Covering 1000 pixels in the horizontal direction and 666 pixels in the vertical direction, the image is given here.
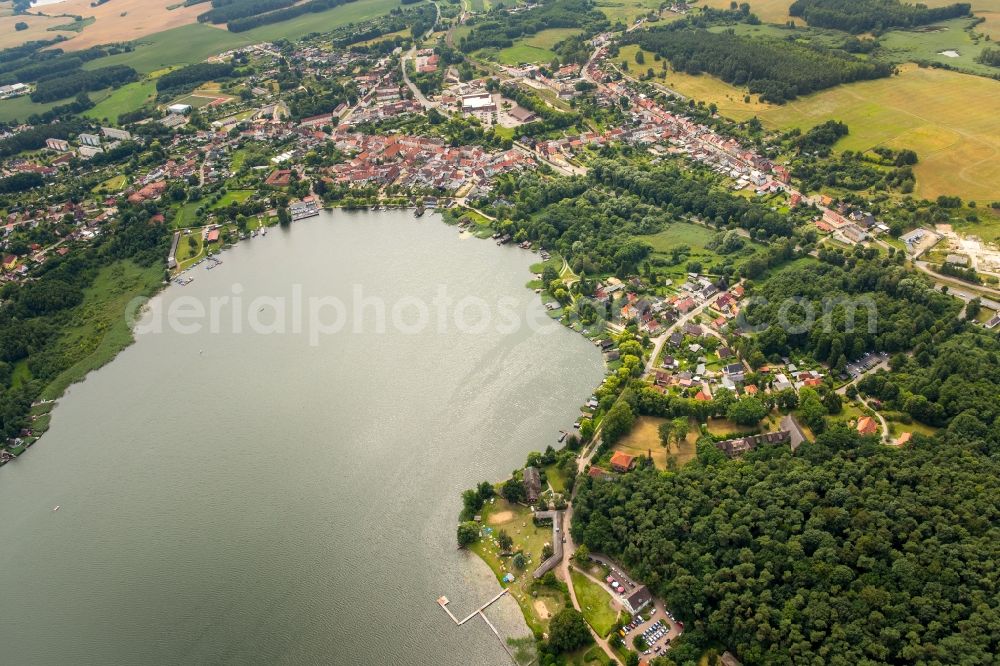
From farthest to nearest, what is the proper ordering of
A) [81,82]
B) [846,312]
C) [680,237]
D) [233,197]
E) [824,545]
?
[81,82]
[233,197]
[680,237]
[846,312]
[824,545]

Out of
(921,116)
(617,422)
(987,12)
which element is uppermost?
(987,12)

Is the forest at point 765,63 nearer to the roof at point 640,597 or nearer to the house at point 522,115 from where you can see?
the house at point 522,115

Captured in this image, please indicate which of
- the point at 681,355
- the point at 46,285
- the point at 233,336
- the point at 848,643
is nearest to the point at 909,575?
the point at 848,643

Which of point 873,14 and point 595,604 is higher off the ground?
point 873,14

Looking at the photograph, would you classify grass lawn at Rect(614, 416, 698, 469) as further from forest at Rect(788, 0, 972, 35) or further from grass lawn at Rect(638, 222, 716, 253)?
forest at Rect(788, 0, 972, 35)

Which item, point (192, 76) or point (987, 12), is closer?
point (987, 12)

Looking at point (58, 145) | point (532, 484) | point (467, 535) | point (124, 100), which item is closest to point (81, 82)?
point (124, 100)

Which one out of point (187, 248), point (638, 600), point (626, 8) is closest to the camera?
point (638, 600)

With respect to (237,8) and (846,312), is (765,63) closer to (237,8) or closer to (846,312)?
(846,312)
